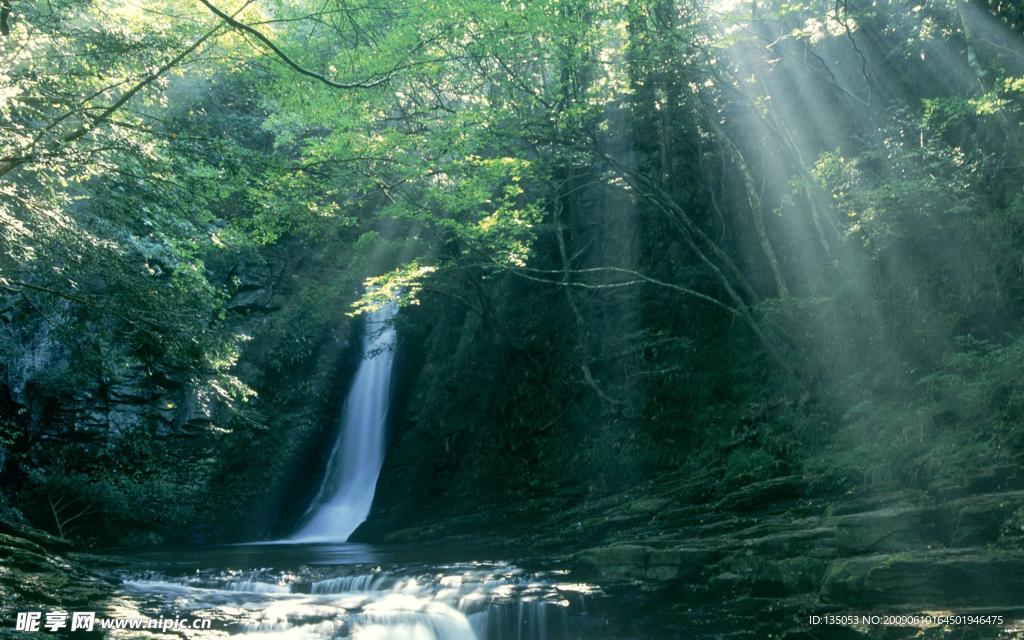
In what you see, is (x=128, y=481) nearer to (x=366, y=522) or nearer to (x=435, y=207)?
(x=366, y=522)

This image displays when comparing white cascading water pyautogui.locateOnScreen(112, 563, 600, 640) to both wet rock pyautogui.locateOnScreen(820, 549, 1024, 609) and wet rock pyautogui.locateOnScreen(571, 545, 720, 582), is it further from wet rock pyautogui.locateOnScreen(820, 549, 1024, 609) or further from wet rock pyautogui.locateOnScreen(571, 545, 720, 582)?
wet rock pyautogui.locateOnScreen(820, 549, 1024, 609)

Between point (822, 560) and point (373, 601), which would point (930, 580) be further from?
point (373, 601)

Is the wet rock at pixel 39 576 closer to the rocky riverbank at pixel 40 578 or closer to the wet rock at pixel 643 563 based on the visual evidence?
the rocky riverbank at pixel 40 578

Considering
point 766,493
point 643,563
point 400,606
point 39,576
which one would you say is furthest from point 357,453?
point 766,493

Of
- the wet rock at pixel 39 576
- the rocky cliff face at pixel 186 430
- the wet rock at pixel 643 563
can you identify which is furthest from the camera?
the rocky cliff face at pixel 186 430

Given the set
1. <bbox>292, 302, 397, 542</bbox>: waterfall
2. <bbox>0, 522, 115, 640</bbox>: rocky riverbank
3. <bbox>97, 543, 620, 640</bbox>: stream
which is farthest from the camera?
<bbox>292, 302, 397, 542</bbox>: waterfall

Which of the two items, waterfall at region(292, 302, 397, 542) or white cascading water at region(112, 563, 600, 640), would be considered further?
waterfall at region(292, 302, 397, 542)

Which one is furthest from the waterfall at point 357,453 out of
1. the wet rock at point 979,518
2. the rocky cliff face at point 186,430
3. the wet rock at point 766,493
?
the wet rock at point 979,518

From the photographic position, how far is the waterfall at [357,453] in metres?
16.4

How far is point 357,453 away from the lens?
1833 centimetres

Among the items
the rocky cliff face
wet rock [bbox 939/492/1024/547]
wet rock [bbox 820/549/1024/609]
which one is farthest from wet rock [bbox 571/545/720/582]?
the rocky cliff face

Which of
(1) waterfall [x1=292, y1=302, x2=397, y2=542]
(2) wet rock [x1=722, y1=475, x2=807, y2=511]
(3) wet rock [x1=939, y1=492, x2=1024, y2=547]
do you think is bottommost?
(3) wet rock [x1=939, y1=492, x2=1024, y2=547]

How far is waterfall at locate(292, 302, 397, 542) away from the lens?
16.4 m

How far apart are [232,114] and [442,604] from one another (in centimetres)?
1769
